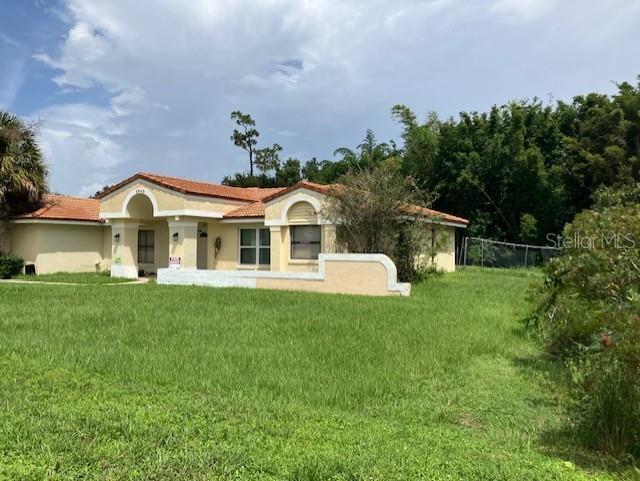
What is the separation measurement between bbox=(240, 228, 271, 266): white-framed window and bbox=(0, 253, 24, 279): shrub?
10.4 m

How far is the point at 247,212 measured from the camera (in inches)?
933

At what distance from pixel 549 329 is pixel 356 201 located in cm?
954

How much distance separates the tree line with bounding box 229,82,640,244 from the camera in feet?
96.3

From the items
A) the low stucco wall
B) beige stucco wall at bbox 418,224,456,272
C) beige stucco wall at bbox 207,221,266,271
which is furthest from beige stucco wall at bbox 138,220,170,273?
beige stucco wall at bbox 418,224,456,272

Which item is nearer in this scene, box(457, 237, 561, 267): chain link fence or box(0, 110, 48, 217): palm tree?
box(0, 110, 48, 217): palm tree

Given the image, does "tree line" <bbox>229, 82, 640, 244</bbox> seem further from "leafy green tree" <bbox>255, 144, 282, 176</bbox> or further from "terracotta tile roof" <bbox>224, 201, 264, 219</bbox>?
"leafy green tree" <bbox>255, 144, 282, 176</bbox>

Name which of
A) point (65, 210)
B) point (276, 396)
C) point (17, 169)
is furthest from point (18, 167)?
point (276, 396)

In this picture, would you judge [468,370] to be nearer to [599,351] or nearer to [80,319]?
[599,351]

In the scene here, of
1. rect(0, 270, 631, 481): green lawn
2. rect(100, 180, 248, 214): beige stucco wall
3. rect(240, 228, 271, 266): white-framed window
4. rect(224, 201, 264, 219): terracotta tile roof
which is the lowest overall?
rect(0, 270, 631, 481): green lawn

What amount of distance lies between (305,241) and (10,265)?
13.8 metres

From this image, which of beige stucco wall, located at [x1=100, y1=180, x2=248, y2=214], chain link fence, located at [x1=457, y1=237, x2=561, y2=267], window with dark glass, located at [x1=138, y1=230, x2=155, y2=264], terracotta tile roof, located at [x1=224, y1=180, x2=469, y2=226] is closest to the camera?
terracotta tile roof, located at [x1=224, y1=180, x2=469, y2=226]

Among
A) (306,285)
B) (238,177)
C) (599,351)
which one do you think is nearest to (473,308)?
(306,285)

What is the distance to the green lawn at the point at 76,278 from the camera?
22.8 m

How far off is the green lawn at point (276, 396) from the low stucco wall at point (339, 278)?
340 centimetres
